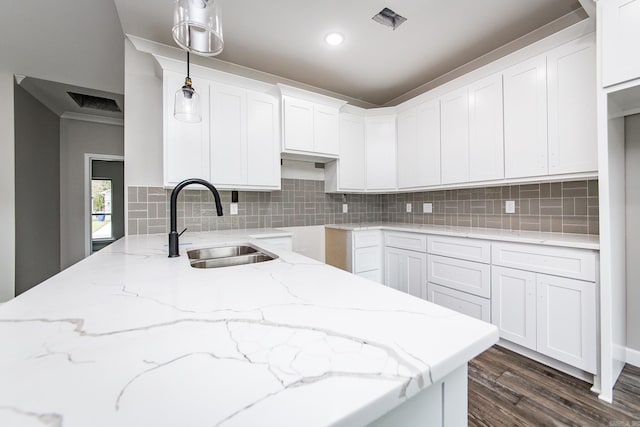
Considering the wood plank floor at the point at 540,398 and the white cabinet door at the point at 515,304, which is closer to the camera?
the wood plank floor at the point at 540,398

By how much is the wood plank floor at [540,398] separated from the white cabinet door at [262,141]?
2294 mm

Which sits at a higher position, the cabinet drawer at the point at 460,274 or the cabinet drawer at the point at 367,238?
the cabinet drawer at the point at 367,238

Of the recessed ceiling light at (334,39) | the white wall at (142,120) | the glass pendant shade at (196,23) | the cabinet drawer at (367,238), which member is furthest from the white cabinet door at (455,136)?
the white wall at (142,120)

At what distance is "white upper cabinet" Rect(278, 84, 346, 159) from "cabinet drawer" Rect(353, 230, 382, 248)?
3.16 ft

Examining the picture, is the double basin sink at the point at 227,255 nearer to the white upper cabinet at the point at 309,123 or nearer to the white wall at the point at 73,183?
the white upper cabinet at the point at 309,123

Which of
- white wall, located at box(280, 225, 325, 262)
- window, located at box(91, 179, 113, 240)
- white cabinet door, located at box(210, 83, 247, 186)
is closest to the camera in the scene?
white cabinet door, located at box(210, 83, 247, 186)

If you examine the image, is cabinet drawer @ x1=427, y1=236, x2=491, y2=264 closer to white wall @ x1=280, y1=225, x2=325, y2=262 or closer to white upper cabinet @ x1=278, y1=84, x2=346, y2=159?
white wall @ x1=280, y1=225, x2=325, y2=262

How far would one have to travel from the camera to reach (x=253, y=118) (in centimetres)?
255

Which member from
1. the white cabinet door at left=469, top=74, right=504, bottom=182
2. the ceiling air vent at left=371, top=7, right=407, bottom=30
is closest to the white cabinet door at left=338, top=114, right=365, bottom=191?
the ceiling air vent at left=371, top=7, right=407, bottom=30

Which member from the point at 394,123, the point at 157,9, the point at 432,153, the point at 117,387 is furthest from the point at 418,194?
the point at 117,387

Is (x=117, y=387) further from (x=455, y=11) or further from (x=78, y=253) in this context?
(x=78, y=253)

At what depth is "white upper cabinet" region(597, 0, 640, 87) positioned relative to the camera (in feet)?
4.53

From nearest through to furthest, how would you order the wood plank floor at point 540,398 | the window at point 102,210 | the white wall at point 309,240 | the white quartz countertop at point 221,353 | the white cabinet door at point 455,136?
1. the white quartz countertop at point 221,353
2. the wood plank floor at point 540,398
3. the white cabinet door at point 455,136
4. the white wall at point 309,240
5. the window at point 102,210

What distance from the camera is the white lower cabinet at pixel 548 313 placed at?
160cm
